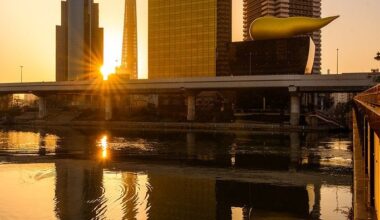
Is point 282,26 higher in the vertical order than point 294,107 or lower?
higher

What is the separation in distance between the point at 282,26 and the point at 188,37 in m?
68.0

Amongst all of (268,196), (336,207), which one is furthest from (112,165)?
(336,207)

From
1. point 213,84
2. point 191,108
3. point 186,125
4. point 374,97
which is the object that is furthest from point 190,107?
point 374,97

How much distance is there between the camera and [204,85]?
92.9 meters

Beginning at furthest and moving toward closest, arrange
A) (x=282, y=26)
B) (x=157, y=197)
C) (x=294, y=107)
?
(x=282, y=26) → (x=294, y=107) → (x=157, y=197)

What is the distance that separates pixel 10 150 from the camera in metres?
47.9

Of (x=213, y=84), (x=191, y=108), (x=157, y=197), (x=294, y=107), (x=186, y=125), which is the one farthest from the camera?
(x=191, y=108)

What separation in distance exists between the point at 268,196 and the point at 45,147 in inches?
1353

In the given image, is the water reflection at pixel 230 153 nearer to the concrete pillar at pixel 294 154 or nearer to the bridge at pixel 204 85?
the concrete pillar at pixel 294 154

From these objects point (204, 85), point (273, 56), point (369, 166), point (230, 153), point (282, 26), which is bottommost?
point (230, 153)

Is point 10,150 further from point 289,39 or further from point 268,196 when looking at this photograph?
point 289,39

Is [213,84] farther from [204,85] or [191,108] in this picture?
[191,108]

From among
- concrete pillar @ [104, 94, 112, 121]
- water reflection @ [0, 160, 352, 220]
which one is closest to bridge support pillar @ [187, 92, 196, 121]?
concrete pillar @ [104, 94, 112, 121]

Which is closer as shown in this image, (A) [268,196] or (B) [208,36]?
(A) [268,196]
